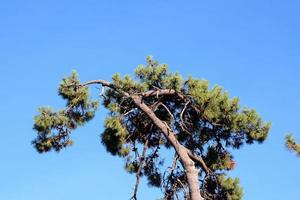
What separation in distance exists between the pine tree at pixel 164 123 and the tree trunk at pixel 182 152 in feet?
0.07

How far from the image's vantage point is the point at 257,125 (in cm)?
1204

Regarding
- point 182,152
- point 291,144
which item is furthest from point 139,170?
point 291,144

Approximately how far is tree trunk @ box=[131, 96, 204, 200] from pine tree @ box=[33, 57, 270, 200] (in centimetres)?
2

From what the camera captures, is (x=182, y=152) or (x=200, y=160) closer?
(x=182, y=152)

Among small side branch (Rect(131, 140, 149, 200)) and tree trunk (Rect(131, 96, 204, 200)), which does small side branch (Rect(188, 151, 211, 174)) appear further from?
small side branch (Rect(131, 140, 149, 200))

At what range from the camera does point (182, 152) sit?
11.4m

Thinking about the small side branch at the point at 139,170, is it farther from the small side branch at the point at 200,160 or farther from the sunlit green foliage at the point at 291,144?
the sunlit green foliage at the point at 291,144

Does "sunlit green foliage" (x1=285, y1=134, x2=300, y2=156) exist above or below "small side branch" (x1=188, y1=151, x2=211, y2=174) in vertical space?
below

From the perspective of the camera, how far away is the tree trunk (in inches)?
424

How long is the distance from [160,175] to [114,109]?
6.44 feet

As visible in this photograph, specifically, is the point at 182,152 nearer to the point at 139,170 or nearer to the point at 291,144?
the point at 139,170

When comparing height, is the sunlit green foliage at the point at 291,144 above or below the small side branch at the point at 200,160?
below

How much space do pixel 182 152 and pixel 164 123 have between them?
2.71ft

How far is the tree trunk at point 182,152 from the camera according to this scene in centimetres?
1077
